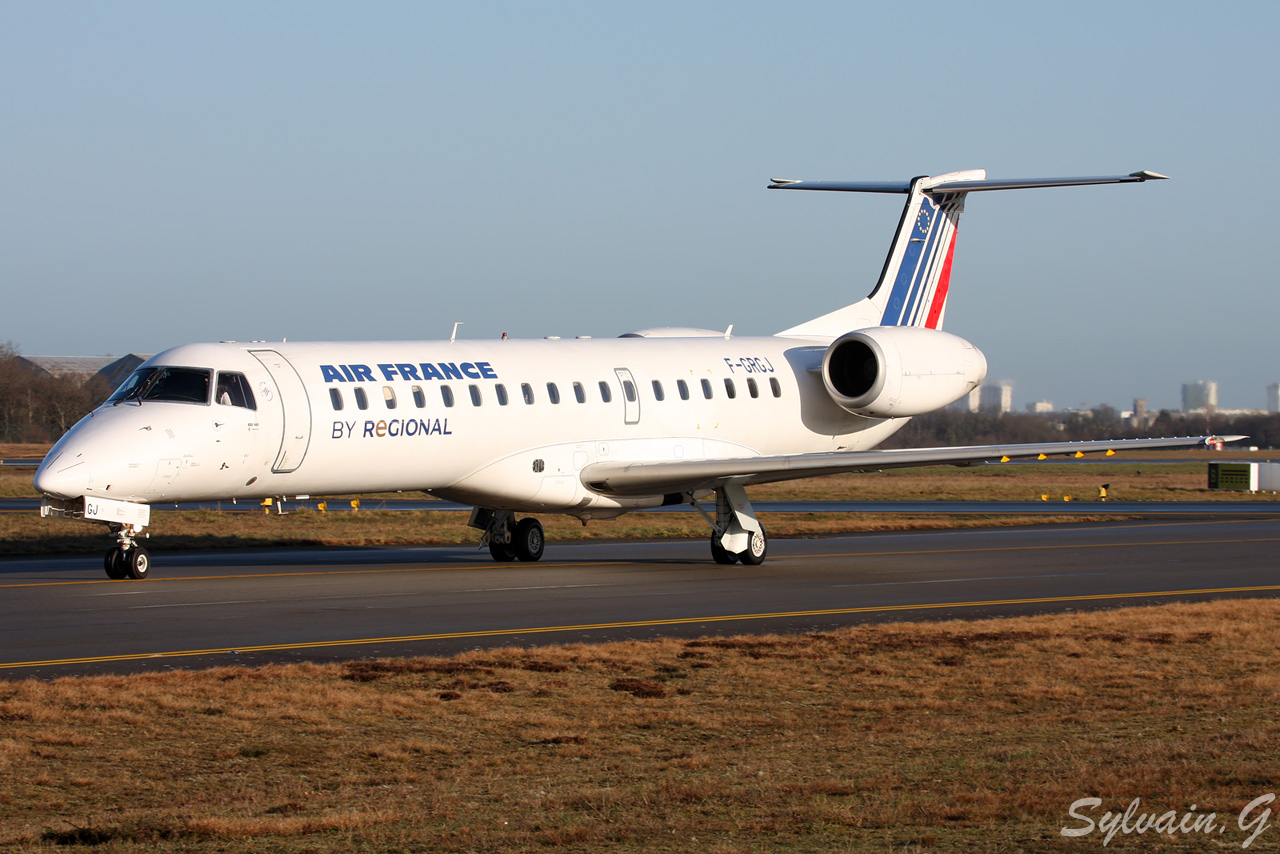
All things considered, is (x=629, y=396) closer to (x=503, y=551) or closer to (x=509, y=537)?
(x=509, y=537)

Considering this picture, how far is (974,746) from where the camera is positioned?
30.5ft

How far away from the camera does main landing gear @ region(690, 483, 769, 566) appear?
77.4 feet

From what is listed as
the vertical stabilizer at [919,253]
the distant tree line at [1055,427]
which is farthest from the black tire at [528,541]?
the distant tree line at [1055,427]

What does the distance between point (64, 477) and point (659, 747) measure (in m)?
11.4

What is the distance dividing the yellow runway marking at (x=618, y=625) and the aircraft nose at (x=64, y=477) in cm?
528

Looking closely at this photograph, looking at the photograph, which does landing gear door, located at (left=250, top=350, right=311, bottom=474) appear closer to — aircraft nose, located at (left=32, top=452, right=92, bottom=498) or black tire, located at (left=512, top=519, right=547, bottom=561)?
aircraft nose, located at (left=32, top=452, right=92, bottom=498)

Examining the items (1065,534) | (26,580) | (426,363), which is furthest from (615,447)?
(1065,534)

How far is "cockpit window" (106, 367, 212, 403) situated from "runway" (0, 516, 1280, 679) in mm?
2570

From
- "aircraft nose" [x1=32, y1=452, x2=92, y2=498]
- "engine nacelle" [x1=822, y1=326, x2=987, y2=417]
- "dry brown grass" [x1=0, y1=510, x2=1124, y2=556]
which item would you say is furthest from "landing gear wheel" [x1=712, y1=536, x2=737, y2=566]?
"aircraft nose" [x1=32, y1=452, x2=92, y2=498]

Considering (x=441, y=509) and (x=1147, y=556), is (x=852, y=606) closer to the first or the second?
(x=1147, y=556)

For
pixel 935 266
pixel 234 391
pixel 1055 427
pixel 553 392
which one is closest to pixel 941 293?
pixel 935 266

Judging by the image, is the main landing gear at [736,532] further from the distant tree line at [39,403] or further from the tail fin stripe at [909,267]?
the distant tree line at [39,403]

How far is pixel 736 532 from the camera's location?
23.6 meters

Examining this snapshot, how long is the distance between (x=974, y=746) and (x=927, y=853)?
2.79 m
